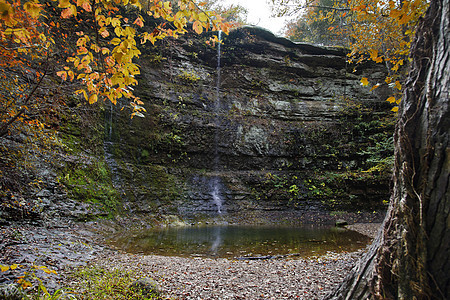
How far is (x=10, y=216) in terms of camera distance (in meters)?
5.44

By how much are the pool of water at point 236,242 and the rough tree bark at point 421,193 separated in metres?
4.80

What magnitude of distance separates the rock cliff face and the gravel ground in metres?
5.66

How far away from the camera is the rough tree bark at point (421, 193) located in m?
1.28

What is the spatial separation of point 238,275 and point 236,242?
321 centimetres

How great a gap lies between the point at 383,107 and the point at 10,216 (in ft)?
66.4

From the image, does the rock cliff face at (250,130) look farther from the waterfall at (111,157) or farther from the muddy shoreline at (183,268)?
the muddy shoreline at (183,268)

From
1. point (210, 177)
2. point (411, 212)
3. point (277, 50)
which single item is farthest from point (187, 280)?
point (277, 50)

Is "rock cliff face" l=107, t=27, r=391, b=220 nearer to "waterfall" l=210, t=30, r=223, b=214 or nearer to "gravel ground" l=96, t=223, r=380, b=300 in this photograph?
"waterfall" l=210, t=30, r=223, b=214

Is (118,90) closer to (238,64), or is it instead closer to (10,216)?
(10,216)

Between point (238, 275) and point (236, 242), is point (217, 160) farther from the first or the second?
point (238, 275)

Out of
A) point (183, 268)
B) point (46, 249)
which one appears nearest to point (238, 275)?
point (183, 268)

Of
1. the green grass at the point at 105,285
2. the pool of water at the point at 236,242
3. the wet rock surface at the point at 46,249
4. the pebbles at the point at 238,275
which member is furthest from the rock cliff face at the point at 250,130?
the green grass at the point at 105,285

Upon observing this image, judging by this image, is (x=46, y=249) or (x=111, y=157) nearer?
(x=46, y=249)

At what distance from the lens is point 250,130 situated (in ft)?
47.7
